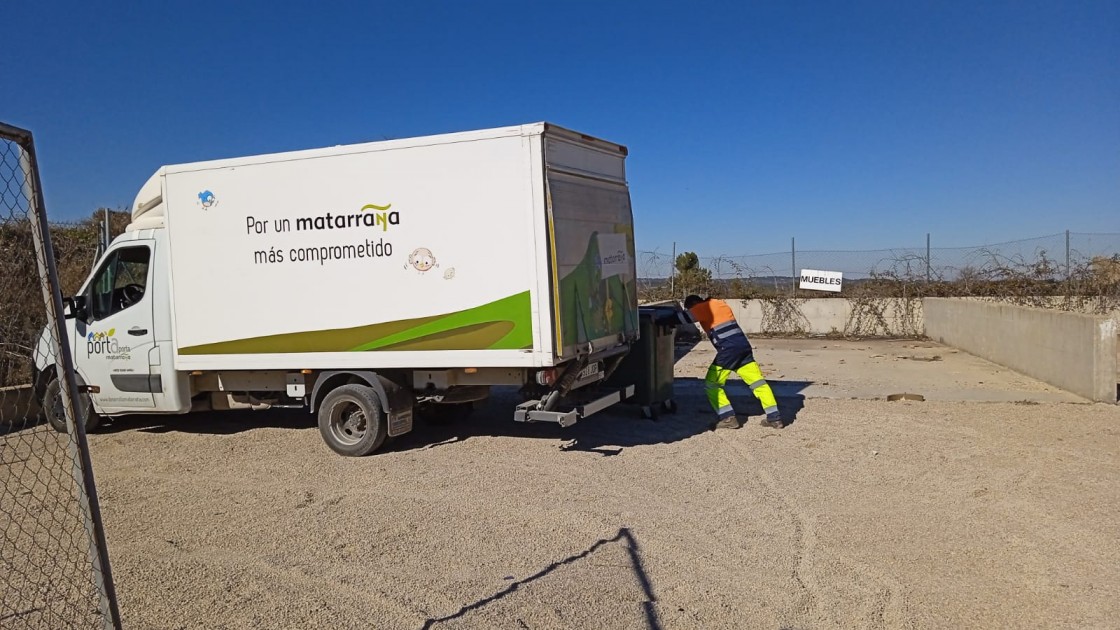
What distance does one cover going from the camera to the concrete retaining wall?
30.9 feet

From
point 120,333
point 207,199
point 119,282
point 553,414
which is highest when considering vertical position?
point 207,199

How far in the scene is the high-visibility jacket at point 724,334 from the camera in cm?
873

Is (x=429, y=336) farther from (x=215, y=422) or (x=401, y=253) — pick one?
(x=215, y=422)

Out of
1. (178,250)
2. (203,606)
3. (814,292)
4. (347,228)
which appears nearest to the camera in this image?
(203,606)

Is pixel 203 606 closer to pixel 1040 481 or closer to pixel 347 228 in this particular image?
pixel 347 228

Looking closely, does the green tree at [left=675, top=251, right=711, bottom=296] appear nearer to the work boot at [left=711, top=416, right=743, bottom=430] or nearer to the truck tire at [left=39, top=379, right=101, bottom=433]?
the work boot at [left=711, top=416, right=743, bottom=430]

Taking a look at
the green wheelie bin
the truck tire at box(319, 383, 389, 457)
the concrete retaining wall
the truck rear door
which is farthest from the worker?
the concrete retaining wall

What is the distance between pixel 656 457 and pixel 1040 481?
311 cm

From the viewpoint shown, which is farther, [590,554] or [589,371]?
[589,371]

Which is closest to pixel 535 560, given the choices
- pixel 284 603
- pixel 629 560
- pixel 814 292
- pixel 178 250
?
pixel 629 560

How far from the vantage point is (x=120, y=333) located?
27.6ft

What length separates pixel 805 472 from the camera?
271 inches

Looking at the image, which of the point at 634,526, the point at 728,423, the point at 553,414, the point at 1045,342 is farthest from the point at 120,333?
the point at 1045,342

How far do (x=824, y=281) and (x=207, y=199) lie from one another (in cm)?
1662
